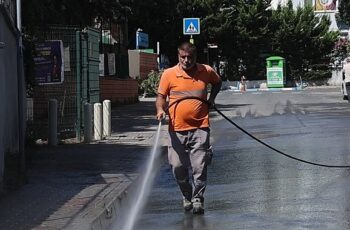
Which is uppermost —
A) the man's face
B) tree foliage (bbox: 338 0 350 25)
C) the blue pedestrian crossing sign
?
tree foliage (bbox: 338 0 350 25)

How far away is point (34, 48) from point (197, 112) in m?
7.97

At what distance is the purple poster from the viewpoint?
14.6 m

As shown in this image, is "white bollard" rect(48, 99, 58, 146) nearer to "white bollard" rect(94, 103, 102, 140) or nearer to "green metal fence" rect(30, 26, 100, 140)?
"green metal fence" rect(30, 26, 100, 140)

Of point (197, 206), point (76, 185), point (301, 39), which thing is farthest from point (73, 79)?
point (301, 39)

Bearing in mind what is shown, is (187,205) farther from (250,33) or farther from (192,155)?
(250,33)

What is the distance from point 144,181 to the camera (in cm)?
1011

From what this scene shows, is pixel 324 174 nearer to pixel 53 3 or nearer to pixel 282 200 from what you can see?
pixel 282 200

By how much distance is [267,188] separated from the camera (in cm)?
947

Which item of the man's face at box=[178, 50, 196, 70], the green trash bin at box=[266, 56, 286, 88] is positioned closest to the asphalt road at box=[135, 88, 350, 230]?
the man's face at box=[178, 50, 196, 70]

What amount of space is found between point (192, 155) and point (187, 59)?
3.63 feet

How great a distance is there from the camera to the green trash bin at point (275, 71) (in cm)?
5869

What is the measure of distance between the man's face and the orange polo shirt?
4.3 inches

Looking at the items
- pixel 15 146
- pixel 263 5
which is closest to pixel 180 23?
pixel 263 5

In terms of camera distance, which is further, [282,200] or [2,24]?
[2,24]
